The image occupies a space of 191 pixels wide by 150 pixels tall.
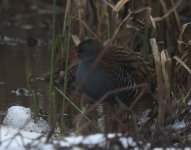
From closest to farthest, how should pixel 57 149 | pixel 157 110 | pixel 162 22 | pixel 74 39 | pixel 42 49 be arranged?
pixel 57 149
pixel 157 110
pixel 74 39
pixel 162 22
pixel 42 49

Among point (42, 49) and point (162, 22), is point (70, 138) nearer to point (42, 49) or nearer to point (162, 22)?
point (162, 22)

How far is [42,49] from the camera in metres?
8.40

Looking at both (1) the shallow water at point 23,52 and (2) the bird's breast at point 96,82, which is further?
(1) the shallow water at point 23,52

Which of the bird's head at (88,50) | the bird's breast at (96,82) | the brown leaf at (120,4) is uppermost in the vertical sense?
the brown leaf at (120,4)

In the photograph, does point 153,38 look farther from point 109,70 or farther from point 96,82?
point 96,82

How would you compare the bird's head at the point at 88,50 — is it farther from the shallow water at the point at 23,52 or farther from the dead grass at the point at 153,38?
the shallow water at the point at 23,52

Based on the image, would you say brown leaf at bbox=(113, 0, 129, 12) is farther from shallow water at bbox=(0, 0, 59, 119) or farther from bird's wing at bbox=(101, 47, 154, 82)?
shallow water at bbox=(0, 0, 59, 119)

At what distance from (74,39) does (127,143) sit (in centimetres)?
295

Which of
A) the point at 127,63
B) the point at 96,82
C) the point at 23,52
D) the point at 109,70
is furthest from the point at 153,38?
the point at 23,52

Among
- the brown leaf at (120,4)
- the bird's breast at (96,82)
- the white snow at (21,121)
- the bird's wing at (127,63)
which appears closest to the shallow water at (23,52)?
the white snow at (21,121)

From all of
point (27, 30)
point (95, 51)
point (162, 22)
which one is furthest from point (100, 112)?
point (27, 30)

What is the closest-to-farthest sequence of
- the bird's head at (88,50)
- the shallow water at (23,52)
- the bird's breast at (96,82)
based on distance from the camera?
the bird's breast at (96,82)
the bird's head at (88,50)
the shallow water at (23,52)

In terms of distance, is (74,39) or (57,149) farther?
(74,39)

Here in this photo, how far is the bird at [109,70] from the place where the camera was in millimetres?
5320
